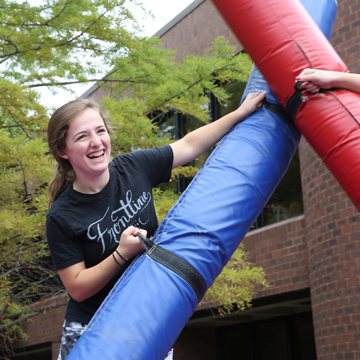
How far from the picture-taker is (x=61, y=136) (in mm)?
2404

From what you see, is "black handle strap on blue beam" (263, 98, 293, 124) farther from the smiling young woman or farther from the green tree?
the green tree

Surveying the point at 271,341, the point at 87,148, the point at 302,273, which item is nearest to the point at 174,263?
the point at 87,148

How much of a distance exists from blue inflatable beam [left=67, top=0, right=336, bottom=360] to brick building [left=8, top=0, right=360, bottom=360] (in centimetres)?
374

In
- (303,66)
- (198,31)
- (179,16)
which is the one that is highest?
(179,16)

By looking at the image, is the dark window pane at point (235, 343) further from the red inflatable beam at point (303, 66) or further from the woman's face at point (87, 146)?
the woman's face at point (87, 146)

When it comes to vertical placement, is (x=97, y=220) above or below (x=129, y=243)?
above

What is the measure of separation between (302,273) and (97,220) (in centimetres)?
554

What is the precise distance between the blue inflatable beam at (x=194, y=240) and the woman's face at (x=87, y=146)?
0.44 meters

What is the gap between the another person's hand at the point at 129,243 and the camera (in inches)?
86.4

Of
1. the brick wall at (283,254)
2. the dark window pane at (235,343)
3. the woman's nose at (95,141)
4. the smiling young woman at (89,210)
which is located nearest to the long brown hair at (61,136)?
the smiling young woman at (89,210)

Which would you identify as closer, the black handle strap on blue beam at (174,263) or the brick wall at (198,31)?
the black handle strap on blue beam at (174,263)

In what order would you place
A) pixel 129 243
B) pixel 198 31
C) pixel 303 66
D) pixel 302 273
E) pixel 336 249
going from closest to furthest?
pixel 129 243 < pixel 303 66 < pixel 336 249 < pixel 302 273 < pixel 198 31

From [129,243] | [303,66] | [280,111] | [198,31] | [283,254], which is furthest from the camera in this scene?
[198,31]

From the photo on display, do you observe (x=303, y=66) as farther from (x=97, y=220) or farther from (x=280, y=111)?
(x=97, y=220)
